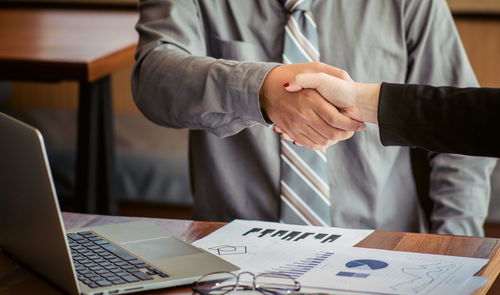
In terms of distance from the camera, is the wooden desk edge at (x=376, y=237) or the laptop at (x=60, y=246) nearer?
the laptop at (x=60, y=246)

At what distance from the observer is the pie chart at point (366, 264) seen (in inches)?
32.4

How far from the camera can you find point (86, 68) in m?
1.79

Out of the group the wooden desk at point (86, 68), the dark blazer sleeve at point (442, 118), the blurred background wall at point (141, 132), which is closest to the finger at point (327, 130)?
the dark blazer sleeve at point (442, 118)

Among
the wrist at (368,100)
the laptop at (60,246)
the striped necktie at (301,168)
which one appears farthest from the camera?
the striped necktie at (301,168)

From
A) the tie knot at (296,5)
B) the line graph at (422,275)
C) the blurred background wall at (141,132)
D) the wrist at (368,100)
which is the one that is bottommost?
the blurred background wall at (141,132)

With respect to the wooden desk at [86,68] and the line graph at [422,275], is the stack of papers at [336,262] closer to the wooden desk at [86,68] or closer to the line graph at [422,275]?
the line graph at [422,275]

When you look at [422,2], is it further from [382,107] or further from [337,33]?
[382,107]

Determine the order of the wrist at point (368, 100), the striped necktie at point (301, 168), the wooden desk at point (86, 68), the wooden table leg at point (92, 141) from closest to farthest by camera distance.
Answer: the wrist at point (368, 100) → the striped necktie at point (301, 168) → the wooden desk at point (86, 68) → the wooden table leg at point (92, 141)

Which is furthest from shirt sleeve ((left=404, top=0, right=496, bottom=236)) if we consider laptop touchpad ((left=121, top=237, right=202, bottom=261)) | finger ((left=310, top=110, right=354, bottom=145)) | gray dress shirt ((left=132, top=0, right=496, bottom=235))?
laptop touchpad ((left=121, top=237, right=202, bottom=261))

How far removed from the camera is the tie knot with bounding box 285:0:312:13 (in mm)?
Result: 1245

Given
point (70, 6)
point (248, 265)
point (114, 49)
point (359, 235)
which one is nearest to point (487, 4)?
point (114, 49)

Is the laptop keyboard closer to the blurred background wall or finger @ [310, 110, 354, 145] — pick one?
finger @ [310, 110, 354, 145]

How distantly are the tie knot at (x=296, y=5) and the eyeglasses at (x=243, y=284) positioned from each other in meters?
0.59

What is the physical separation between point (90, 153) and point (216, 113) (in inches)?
36.1
